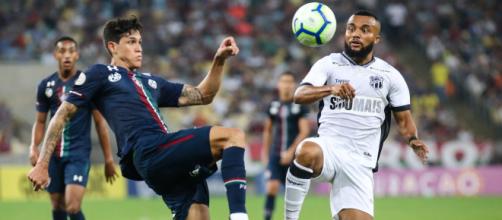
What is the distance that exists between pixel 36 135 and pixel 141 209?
300 inches

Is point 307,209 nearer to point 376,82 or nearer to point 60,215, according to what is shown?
point 60,215

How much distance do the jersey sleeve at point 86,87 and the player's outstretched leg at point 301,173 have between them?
183 centimetres

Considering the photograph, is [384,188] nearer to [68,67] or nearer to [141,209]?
[141,209]

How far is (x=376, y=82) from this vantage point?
8.33 m

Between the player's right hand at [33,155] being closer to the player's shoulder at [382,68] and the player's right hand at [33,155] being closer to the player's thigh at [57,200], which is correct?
the player's thigh at [57,200]

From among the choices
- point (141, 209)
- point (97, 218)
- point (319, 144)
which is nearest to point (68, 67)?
point (319, 144)

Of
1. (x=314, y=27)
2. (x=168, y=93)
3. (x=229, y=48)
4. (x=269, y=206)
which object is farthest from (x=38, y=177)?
(x=269, y=206)

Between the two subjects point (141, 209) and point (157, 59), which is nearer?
A: point (141, 209)

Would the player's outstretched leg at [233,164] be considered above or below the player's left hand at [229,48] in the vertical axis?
below

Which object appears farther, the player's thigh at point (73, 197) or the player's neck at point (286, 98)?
the player's neck at point (286, 98)

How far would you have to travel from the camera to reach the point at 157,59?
2603 cm

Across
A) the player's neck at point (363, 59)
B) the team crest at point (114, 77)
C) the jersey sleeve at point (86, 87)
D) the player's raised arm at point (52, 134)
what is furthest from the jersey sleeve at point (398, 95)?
the player's raised arm at point (52, 134)

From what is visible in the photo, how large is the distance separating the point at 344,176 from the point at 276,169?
6289 mm

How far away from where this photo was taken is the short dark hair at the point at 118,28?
305 inches
